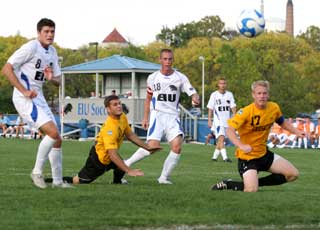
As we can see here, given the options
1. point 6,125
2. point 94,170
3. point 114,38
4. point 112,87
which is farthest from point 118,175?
point 114,38

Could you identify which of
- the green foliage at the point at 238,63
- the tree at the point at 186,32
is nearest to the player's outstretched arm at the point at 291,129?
the green foliage at the point at 238,63

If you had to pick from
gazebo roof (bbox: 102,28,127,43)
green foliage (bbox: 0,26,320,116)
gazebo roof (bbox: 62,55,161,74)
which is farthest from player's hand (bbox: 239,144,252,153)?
gazebo roof (bbox: 102,28,127,43)

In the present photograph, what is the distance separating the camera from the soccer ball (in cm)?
2638

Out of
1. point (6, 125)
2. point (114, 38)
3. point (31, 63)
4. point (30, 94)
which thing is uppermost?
point (114, 38)

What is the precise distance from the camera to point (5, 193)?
10.5 meters

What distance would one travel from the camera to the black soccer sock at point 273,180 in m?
11.6

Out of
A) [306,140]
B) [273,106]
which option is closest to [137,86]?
[306,140]

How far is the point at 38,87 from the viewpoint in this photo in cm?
1133

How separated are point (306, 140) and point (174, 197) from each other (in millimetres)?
28146

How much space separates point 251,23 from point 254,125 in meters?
15.5

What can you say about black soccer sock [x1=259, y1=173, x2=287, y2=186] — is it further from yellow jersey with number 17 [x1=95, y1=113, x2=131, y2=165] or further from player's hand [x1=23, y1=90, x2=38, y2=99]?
player's hand [x1=23, y1=90, x2=38, y2=99]

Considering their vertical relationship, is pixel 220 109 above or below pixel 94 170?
above

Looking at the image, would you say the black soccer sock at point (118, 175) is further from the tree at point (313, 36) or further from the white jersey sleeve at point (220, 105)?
the tree at point (313, 36)

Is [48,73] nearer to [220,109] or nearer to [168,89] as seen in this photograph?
[168,89]
